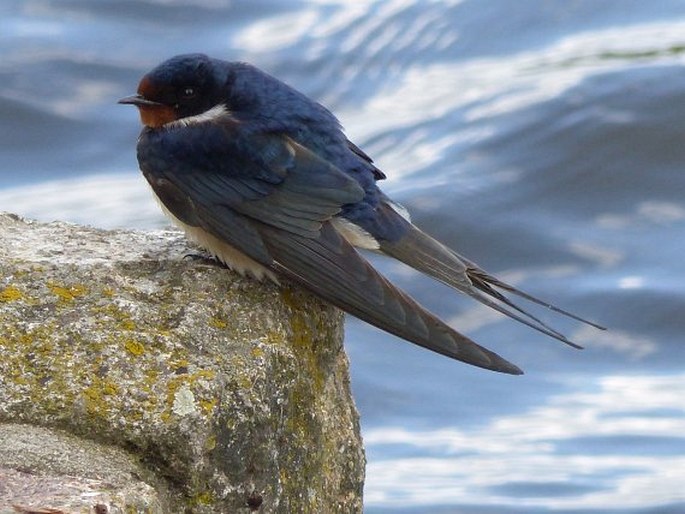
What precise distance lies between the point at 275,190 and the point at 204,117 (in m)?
0.26

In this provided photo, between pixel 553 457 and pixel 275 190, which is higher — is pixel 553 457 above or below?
above

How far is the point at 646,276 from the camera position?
710cm

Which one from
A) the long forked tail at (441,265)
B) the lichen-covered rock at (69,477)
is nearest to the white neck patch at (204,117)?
the long forked tail at (441,265)

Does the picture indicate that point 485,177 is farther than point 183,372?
Yes

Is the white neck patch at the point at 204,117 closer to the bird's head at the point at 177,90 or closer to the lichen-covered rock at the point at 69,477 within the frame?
the bird's head at the point at 177,90

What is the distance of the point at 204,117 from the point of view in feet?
11.7

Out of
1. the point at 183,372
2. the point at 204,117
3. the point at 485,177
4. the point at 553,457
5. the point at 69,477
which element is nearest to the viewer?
the point at 69,477

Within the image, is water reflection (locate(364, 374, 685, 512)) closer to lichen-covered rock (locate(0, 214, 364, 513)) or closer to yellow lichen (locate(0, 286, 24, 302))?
lichen-covered rock (locate(0, 214, 364, 513))

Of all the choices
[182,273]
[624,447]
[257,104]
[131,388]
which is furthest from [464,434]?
[131,388]

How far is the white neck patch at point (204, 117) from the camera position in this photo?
3541 millimetres

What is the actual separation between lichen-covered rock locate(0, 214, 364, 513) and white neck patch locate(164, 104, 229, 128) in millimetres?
482

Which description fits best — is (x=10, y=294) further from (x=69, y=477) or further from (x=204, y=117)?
(x=204, y=117)

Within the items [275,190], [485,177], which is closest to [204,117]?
[275,190]

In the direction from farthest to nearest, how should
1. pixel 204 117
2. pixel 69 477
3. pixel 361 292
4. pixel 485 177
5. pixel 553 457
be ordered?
1. pixel 485 177
2. pixel 553 457
3. pixel 204 117
4. pixel 361 292
5. pixel 69 477
